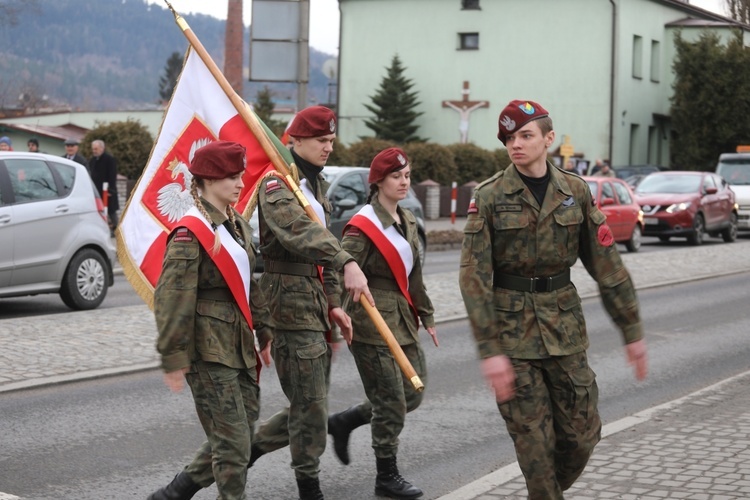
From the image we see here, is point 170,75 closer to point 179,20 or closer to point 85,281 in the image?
point 85,281

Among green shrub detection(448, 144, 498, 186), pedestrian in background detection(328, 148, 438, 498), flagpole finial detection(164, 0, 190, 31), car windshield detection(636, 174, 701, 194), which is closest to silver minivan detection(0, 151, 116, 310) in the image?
flagpole finial detection(164, 0, 190, 31)

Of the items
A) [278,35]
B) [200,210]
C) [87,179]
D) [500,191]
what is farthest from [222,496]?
[278,35]

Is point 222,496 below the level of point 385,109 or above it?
below

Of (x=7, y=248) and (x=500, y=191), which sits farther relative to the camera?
(x=7, y=248)

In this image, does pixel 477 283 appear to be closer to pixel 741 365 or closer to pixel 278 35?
pixel 741 365

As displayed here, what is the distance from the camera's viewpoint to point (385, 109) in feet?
175

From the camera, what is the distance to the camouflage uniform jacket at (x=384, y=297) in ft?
21.0

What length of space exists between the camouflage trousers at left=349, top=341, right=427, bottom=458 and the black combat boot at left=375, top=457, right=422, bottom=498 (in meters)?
0.05

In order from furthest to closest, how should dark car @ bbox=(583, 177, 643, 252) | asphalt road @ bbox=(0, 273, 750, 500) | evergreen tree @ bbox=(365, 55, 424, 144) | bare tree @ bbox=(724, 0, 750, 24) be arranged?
1. bare tree @ bbox=(724, 0, 750, 24)
2. evergreen tree @ bbox=(365, 55, 424, 144)
3. dark car @ bbox=(583, 177, 643, 252)
4. asphalt road @ bbox=(0, 273, 750, 500)

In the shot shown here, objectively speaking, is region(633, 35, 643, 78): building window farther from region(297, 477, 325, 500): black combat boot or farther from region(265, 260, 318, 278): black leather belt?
region(297, 477, 325, 500): black combat boot

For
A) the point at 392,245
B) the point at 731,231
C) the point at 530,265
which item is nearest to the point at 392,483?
the point at 392,245

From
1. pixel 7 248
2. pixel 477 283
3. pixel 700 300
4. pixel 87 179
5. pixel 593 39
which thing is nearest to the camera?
pixel 477 283

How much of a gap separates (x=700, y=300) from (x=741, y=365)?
542 centimetres

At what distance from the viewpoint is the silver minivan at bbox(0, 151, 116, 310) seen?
12977 mm
